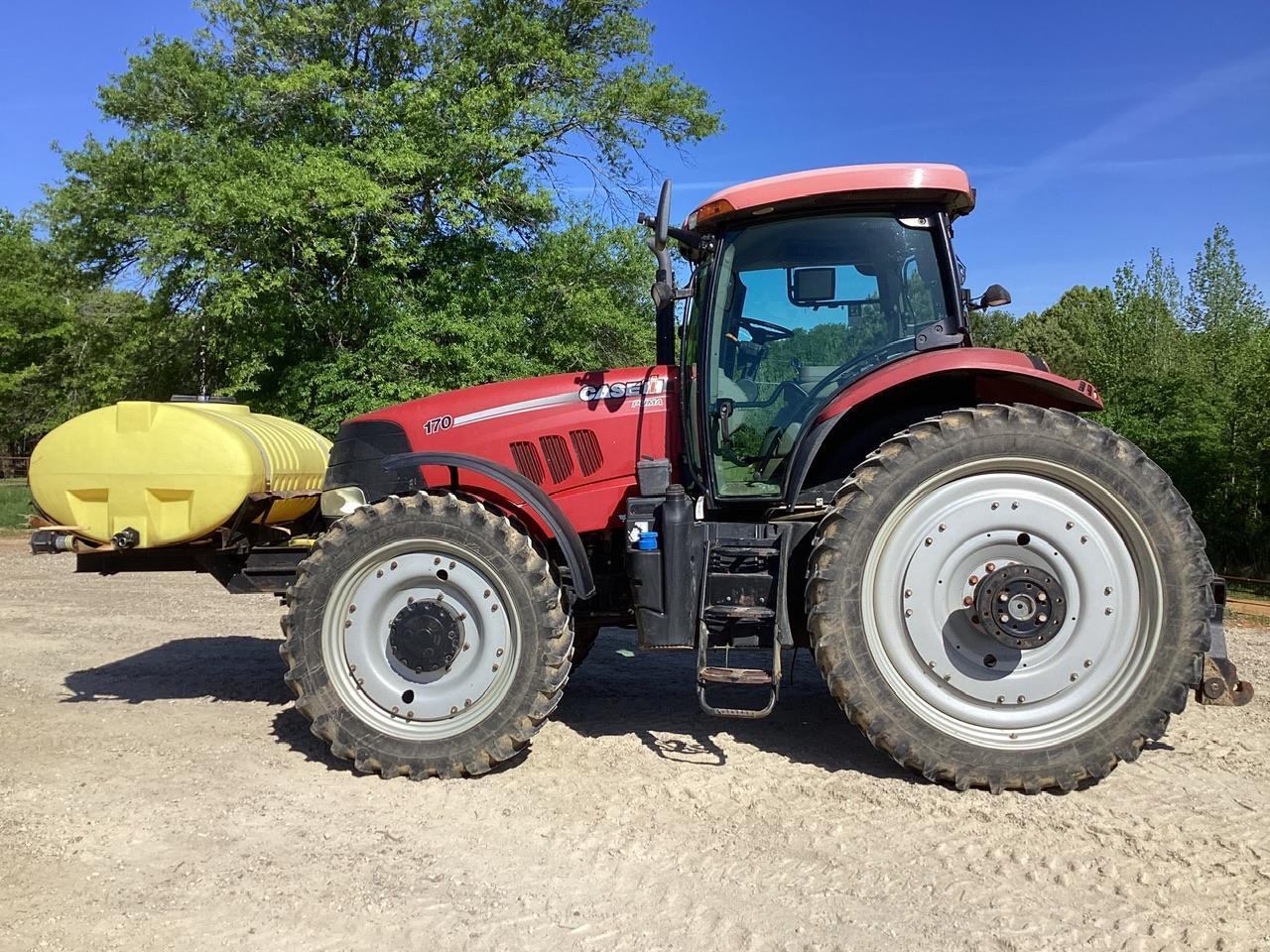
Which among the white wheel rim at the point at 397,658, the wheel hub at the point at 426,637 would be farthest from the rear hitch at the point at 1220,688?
the wheel hub at the point at 426,637

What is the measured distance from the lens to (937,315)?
4.41 m

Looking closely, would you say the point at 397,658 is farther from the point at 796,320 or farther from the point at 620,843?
the point at 796,320

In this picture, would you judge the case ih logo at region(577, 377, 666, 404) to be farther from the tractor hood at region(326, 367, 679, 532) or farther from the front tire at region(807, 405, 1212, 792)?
the front tire at region(807, 405, 1212, 792)

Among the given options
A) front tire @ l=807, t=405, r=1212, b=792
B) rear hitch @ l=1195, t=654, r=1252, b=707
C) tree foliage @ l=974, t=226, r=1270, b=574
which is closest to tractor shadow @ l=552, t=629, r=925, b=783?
front tire @ l=807, t=405, r=1212, b=792

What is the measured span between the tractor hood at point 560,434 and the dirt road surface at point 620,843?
4.26 ft

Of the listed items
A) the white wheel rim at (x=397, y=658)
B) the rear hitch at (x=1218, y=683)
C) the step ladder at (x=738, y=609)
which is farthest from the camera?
the white wheel rim at (x=397, y=658)

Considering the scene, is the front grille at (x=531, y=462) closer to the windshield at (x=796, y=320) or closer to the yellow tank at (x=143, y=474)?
the windshield at (x=796, y=320)

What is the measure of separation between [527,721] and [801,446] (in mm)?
1748

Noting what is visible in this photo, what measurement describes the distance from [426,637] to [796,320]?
90.4 inches

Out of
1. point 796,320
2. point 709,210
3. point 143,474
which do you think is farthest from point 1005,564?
point 143,474

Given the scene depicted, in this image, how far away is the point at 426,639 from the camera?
4309mm

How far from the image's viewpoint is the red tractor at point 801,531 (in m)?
3.95

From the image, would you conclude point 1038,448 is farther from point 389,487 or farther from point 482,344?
point 482,344

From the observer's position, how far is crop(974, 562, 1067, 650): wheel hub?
395 cm
